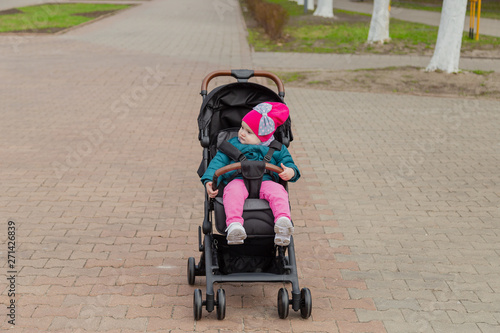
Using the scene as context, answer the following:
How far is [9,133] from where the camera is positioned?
9156 millimetres

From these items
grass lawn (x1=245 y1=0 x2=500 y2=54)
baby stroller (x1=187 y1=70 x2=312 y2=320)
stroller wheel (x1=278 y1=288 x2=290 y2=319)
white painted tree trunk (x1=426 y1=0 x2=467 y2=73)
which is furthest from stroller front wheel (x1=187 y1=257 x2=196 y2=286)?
grass lawn (x1=245 y1=0 x2=500 y2=54)

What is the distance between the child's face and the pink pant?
0.31 metres

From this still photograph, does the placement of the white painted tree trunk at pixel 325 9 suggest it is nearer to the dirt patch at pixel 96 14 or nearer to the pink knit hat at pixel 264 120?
the dirt patch at pixel 96 14

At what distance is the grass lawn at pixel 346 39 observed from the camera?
A: 1920cm

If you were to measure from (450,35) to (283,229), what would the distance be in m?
11.4

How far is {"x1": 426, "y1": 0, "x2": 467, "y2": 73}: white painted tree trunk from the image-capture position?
1385cm

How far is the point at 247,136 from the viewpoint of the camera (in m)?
4.44

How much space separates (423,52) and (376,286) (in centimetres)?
1488

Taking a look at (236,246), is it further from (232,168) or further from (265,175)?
(232,168)

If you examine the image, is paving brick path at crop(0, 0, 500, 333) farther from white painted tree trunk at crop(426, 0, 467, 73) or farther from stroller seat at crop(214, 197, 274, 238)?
white painted tree trunk at crop(426, 0, 467, 73)

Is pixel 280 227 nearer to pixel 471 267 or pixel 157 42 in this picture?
pixel 471 267

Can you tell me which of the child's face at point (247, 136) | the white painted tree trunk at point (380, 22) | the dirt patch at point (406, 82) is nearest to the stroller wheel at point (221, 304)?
the child's face at point (247, 136)

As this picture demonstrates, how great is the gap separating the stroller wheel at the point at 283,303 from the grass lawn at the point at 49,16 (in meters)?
21.5

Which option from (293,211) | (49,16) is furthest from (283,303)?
(49,16)
